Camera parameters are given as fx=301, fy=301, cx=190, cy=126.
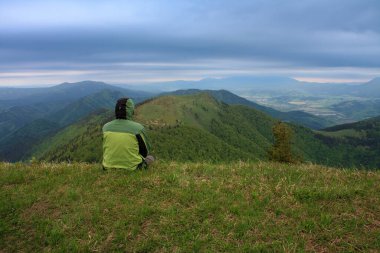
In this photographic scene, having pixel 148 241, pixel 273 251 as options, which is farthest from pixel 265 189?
pixel 148 241

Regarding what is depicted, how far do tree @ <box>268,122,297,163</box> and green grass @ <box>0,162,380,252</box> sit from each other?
31389mm

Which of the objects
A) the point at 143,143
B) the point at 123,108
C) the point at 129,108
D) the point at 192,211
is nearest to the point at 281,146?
the point at 143,143

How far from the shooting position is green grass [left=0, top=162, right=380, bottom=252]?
702cm

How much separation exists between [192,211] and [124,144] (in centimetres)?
403

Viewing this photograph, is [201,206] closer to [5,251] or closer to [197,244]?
[197,244]

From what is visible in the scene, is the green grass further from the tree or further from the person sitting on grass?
the tree

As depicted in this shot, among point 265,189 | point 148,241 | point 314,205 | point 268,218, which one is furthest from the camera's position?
point 265,189

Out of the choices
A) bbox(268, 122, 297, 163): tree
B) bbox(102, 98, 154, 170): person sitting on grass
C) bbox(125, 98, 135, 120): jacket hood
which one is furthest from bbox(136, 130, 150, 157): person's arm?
bbox(268, 122, 297, 163): tree

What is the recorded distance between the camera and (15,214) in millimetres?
8727

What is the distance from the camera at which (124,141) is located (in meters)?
11.0

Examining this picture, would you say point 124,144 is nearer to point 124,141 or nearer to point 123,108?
point 124,141

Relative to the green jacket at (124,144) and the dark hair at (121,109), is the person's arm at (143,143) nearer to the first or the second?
the green jacket at (124,144)

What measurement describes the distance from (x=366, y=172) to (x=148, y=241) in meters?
8.52


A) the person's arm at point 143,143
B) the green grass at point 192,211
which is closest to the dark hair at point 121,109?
the person's arm at point 143,143
